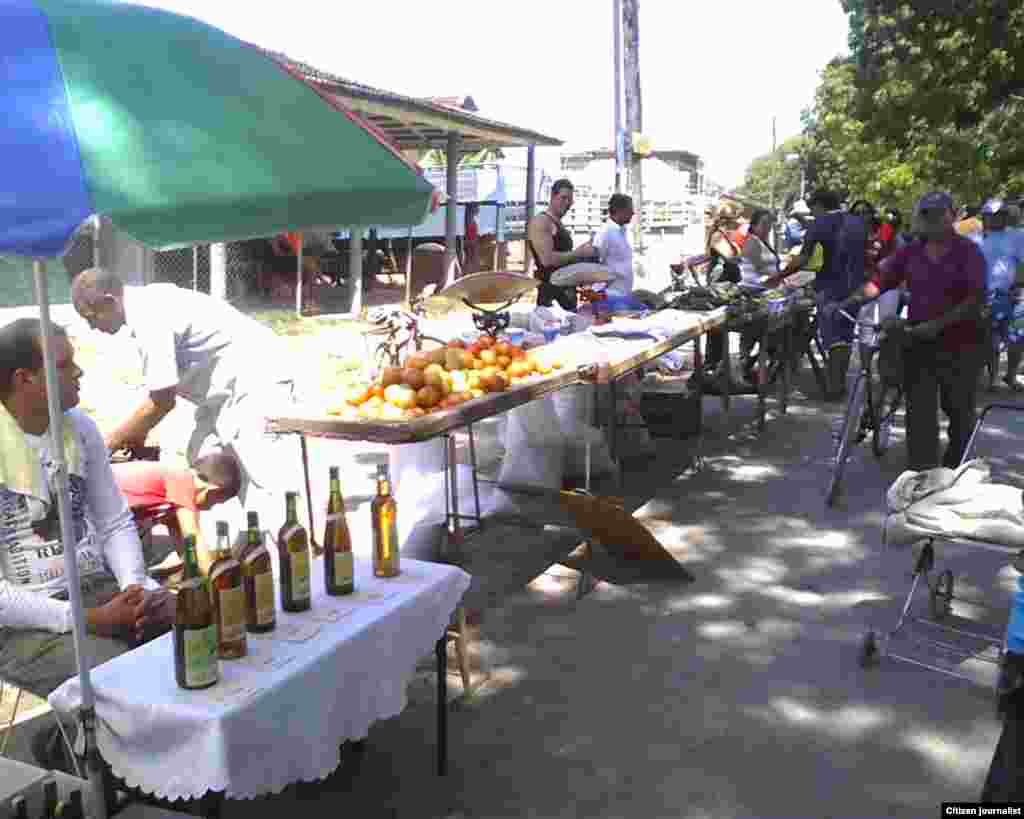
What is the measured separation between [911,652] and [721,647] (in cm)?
79

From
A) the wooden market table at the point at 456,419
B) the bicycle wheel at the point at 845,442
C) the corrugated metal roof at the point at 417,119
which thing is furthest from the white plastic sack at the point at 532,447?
A: the corrugated metal roof at the point at 417,119

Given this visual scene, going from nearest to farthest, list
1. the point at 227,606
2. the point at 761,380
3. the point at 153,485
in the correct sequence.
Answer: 1. the point at 227,606
2. the point at 153,485
3. the point at 761,380

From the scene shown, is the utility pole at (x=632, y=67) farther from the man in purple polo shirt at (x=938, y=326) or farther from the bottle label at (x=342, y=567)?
the bottle label at (x=342, y=567)

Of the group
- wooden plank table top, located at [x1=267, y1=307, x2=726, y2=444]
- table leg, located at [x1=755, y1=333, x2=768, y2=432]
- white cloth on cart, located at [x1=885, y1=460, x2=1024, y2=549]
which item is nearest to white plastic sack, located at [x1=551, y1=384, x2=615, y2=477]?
wooden plank table top, located at [x1=267, y1=307, x2=726, y2=444]

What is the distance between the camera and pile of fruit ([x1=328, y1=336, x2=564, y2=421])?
457 centimetres

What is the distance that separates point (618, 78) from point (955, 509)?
49.1 feet

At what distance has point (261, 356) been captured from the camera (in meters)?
4.99

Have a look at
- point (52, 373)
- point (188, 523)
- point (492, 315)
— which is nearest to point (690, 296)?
point (492, 315)

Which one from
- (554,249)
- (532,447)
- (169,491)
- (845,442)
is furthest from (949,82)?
(169,491)

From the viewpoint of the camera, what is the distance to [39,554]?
3074 millimetres

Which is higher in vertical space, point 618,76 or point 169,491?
point 618,76

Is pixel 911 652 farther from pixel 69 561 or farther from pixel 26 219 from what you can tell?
pixel 26 219

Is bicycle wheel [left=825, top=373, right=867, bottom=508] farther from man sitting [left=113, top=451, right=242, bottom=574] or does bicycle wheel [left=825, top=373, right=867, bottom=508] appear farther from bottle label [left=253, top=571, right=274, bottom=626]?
bottle label [left=253, top=571, right=274, bottom=626]

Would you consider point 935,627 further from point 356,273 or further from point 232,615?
point 356,273
